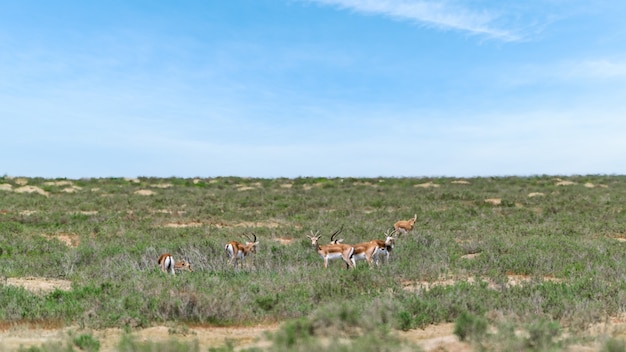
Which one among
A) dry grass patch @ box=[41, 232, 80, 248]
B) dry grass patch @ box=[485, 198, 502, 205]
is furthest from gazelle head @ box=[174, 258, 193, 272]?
dry grass patch @ box=[485, 198, 502, 205]

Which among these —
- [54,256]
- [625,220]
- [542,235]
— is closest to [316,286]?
[54,256]

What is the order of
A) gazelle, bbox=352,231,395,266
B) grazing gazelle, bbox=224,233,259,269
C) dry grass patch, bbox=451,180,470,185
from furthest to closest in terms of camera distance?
dry grass patch, bbox=451,180,470,185 < grazing gazelle, bbox=224,233,259,269 < gazelle, bbox=352,231,395,266

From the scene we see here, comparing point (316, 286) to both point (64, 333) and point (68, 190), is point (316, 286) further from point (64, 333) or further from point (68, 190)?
point (68, 190)

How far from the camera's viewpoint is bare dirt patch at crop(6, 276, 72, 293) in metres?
12.0

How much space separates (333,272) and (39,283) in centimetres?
687

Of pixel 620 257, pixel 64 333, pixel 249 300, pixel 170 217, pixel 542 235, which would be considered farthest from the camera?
pixel 170 217

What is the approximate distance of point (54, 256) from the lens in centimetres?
1538

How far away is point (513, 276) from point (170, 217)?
17822mm

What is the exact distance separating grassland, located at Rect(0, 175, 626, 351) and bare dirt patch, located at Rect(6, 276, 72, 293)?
0.45m

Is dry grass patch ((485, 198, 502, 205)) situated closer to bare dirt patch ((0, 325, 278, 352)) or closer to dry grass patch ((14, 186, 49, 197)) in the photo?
bare dirt patch ((0, 325, 278, 352))

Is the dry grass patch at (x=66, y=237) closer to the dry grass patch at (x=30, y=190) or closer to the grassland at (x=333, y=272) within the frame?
the grassland at (x=333, y=272)

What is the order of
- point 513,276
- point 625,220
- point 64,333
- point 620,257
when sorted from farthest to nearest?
point 625,220 < point 620,257 < point 513,276 < point 64,333

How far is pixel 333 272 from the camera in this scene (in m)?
12.7

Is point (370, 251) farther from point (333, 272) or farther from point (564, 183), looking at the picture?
point (564, 183)
